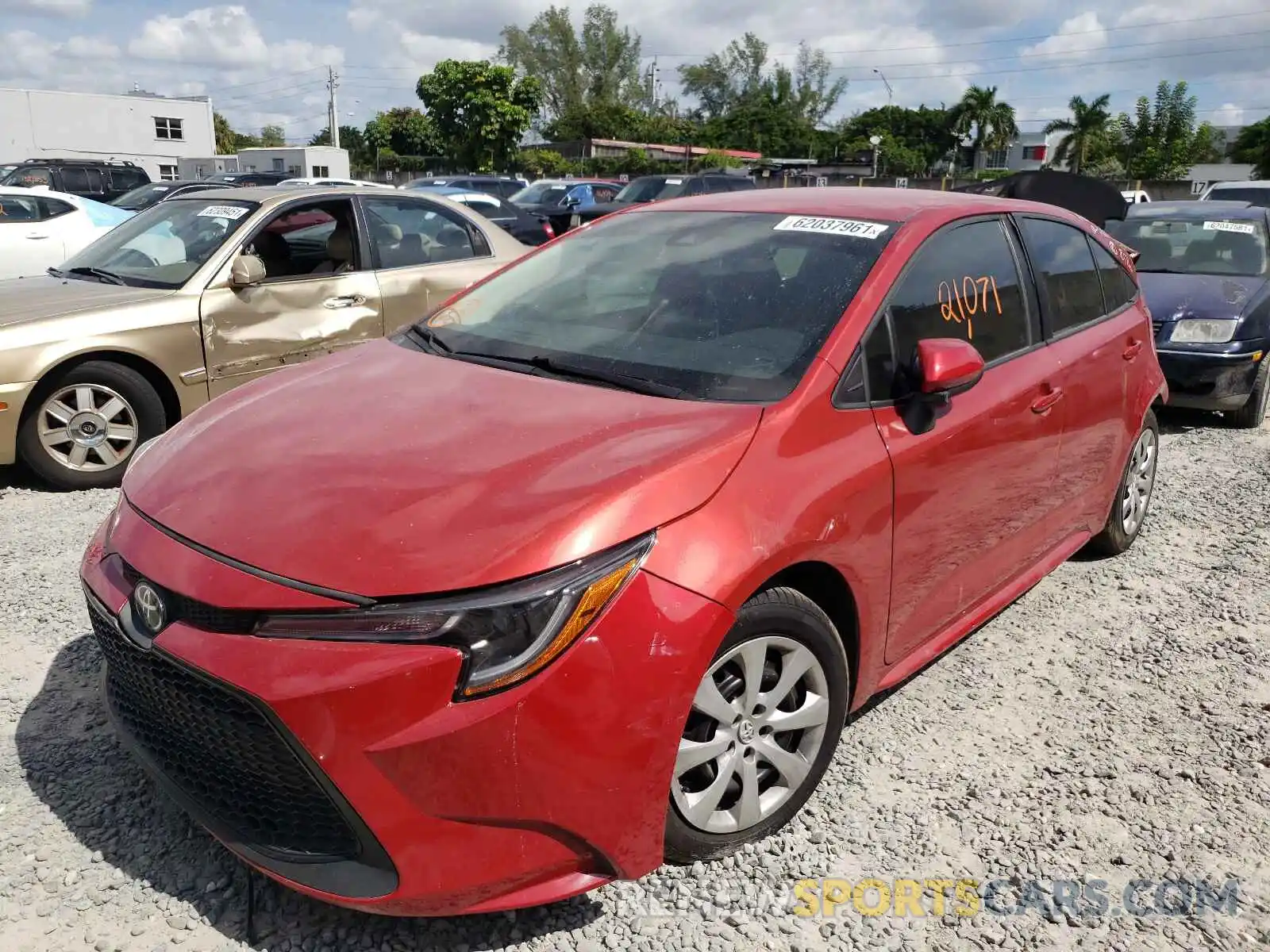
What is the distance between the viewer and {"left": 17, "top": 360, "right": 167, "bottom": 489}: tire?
5188 millimetres

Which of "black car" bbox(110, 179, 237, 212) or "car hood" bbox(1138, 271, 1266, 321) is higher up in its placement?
"black car" bbox(110, 179, 237, 212)

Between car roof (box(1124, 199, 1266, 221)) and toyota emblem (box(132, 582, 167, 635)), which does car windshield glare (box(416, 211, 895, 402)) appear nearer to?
toyota emblem (box(132, 582, 167, 635))

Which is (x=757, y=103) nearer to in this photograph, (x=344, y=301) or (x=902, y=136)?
(x=902, y=136)

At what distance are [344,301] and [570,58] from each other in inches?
3463

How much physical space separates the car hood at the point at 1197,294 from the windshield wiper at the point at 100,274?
21.9 feet

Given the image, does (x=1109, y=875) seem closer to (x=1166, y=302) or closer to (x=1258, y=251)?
(x=1166, y=302)

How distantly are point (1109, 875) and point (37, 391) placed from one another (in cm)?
517

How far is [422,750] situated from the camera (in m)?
1.95

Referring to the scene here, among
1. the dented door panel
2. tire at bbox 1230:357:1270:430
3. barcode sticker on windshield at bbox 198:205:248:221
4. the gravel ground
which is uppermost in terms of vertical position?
barcode sticker on windshield at bbox 198:205:248:221

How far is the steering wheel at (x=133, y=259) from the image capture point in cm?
592

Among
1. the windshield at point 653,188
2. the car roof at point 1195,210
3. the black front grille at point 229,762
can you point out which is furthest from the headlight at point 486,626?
the windshield at point 653,188

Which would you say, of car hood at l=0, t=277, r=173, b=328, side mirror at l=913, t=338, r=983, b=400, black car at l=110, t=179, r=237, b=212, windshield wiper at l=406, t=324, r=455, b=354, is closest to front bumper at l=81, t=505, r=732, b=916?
side mirror at l=913, t=338, r=983, b=400

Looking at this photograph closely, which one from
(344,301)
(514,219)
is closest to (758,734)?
(344,301)

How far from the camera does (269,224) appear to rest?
6.02 meters
